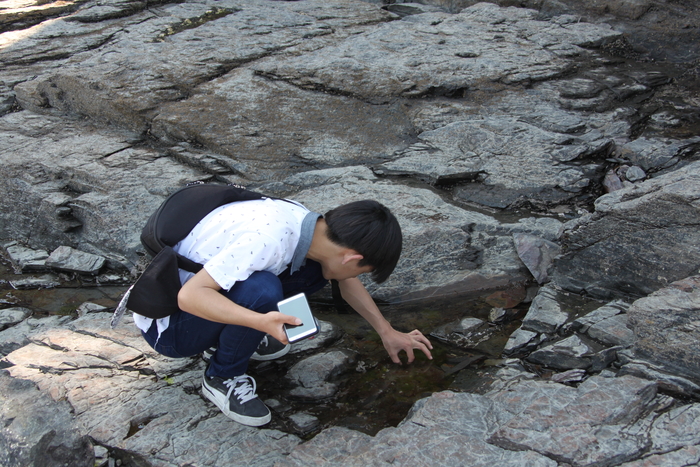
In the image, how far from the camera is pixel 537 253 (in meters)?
2.91

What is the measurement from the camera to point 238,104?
4590 millimetres

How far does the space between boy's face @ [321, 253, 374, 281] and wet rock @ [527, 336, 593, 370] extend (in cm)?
86

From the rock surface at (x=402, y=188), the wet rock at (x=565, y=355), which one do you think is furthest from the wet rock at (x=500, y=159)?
the wet rock at (x=565, y=355)

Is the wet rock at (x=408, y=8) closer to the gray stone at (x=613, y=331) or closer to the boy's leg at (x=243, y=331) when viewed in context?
the gray stone at (x=613, y=331)

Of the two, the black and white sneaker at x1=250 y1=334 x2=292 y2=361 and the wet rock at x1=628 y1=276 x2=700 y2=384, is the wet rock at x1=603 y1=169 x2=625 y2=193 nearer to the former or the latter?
the wet rock at x1=628 y1=276 x2=700 y2=384

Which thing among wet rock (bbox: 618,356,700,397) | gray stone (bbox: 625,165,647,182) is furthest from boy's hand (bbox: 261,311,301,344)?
gray stone (bbox: 625,165,647,182)

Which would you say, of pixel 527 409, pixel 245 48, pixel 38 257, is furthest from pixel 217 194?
pixel 245 48

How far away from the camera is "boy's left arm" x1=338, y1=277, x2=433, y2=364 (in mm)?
2277

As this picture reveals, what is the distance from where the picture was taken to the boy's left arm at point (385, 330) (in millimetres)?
2277

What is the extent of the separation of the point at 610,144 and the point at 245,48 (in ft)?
11.7

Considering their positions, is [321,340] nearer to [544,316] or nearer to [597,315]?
[544,316]

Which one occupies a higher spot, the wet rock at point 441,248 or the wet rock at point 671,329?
the wet rock at point 671,329

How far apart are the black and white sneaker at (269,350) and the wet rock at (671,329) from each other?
142 cm

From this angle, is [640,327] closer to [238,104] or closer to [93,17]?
[238,104]
